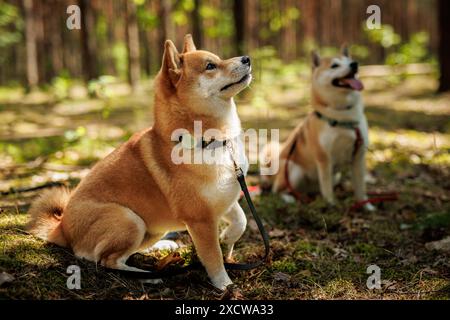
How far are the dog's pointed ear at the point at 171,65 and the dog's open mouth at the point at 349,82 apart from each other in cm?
277

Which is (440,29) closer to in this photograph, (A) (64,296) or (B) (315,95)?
(B) (315,95)

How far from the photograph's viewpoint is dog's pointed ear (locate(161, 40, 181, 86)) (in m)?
3.37

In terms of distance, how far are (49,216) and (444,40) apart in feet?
37.0

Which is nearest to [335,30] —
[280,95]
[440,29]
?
[280,95]

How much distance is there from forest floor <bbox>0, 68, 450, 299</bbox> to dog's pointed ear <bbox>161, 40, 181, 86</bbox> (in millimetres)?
1476

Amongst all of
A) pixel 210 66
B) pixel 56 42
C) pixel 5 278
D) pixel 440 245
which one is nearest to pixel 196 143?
pixel 210 66

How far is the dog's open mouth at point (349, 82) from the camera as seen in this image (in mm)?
5501

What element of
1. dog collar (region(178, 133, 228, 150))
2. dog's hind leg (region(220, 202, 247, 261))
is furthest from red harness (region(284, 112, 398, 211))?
dog collar (region(178, 133, 228, 150))

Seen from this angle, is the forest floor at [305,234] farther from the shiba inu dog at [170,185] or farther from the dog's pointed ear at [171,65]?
the dog's pointed ear at [171,65]

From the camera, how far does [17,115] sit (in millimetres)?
11453

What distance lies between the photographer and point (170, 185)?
135 inches

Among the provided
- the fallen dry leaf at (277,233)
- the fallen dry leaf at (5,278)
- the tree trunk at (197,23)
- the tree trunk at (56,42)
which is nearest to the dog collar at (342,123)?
the fallen dry leaf at (277,233)

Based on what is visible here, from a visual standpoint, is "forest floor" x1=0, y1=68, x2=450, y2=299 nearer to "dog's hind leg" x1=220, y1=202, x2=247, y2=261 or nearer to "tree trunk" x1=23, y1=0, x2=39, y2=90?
"dog's hind leg" x1=220, y1=202, x2=247, y2=261
